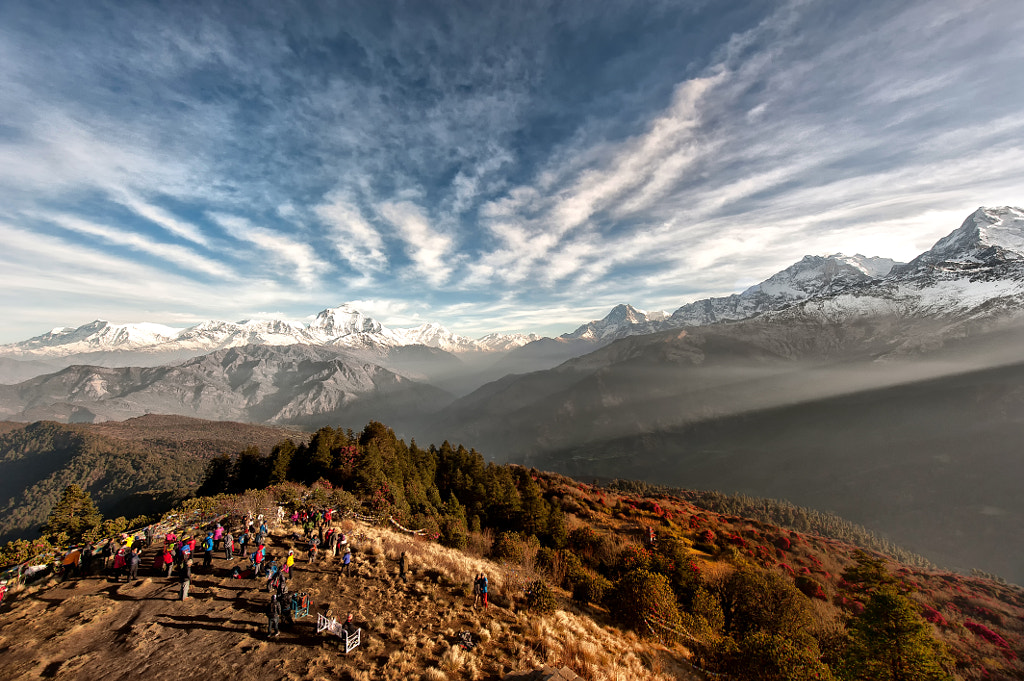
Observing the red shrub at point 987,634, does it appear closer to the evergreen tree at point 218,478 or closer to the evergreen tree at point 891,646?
the evergreen tree at point 891,646

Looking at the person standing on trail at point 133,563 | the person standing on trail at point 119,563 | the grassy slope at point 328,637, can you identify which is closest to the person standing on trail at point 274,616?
the grassy slope at point 328,637

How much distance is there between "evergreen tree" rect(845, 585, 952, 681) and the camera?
96.9ft

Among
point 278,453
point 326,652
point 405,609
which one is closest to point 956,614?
point 405,609

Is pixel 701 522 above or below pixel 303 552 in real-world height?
below

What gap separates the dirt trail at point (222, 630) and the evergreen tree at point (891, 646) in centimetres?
3016

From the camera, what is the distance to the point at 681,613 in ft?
117

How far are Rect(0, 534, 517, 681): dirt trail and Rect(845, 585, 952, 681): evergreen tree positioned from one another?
30.2 m

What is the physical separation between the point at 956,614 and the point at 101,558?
451ft

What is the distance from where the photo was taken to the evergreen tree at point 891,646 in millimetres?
29531

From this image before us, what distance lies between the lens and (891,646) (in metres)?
30.1

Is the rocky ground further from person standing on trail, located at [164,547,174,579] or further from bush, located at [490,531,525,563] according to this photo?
bush, located at [490,531,525,563]

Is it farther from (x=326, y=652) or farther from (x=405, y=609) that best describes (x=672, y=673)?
(x=326, y=652)

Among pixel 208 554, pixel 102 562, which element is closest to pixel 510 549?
pixel 208 554

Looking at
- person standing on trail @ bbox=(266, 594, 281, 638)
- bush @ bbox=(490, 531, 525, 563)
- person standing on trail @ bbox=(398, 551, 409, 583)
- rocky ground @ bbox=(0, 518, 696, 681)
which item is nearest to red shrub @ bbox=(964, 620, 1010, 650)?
Result: rocky ground @ bbox=(0, 518, 696, 681)
